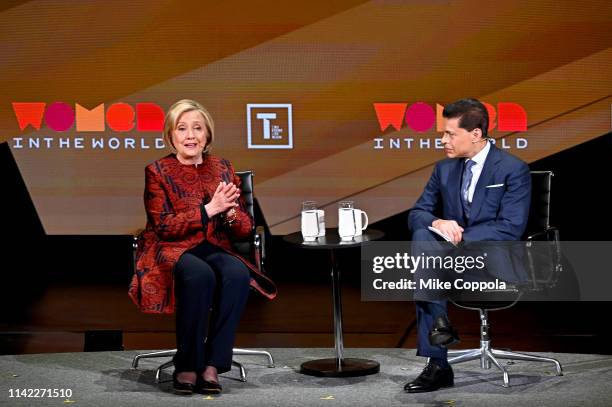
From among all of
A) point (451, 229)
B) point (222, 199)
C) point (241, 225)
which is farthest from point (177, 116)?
point (451, 229)

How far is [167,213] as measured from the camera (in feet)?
16.6

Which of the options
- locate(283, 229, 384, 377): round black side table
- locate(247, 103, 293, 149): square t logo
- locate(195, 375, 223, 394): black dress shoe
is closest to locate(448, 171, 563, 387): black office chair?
locate(283, 229, 384, 377): round black side table

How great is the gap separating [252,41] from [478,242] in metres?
2.44

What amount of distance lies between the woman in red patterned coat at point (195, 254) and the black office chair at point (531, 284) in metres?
0.94

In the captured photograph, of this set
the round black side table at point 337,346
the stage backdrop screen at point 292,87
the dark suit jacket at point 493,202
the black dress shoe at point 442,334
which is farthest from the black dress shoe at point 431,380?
the stage backdrop screen at point 292,87

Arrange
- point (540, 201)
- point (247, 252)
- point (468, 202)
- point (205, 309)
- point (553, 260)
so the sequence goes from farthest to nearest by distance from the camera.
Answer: point (247, 252) < point (540, 201) < point (553, 260) < point (468, 202) < point (205, 309)

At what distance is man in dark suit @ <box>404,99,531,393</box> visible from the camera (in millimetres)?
4863

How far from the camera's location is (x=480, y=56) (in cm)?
670

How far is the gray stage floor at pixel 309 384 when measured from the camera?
4.73 metres

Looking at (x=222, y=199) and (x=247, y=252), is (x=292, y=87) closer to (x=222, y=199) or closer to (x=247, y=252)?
(x=247, y=252)

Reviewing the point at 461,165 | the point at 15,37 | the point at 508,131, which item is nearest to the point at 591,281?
the point at 508,131

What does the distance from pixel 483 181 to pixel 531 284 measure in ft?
1.64

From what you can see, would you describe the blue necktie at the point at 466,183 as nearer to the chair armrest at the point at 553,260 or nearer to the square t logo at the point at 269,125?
the chair armrest at the point at 553,260

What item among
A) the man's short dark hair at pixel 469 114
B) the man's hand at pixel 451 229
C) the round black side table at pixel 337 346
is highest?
the man's short dark hair at pixel 469 114
